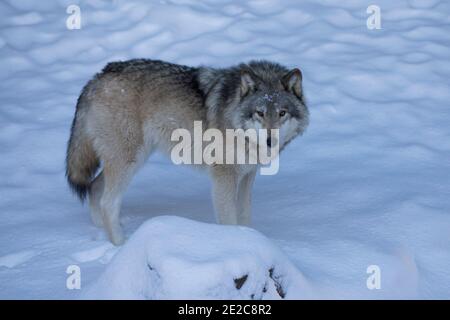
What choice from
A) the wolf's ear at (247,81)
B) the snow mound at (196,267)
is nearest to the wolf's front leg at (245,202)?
the wolf's ear at (247,81)

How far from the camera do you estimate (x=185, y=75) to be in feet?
16.1

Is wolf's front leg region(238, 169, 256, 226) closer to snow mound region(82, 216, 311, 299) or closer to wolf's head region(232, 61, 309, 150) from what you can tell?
wolf's head region(232, 61, 309, 150)

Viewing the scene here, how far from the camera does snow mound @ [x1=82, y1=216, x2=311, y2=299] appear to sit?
311 cm

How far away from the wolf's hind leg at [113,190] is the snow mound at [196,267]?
1.14 metres

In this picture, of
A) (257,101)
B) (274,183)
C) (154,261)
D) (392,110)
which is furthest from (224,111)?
(392,110)

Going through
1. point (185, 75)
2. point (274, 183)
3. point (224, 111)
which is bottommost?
point (274, 183)

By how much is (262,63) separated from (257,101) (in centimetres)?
51

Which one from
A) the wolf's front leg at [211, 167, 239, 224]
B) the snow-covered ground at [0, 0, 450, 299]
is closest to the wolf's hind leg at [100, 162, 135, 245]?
the snow-covered ground at [0, 0, 450, 299]

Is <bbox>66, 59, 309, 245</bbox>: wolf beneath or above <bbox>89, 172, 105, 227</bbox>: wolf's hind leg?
above

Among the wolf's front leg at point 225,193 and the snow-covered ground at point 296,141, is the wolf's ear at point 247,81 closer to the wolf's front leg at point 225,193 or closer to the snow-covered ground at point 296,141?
the wolf's front leg at point 225,193

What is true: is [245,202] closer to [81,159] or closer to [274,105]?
[274,105]

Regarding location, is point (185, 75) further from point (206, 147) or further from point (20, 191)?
point (20, 191)

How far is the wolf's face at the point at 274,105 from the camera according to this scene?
14.6 feet

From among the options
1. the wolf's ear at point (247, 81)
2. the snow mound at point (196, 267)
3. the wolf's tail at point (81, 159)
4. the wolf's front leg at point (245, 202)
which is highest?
the wolf's ear at point (247, 81)
